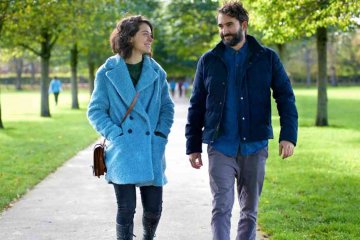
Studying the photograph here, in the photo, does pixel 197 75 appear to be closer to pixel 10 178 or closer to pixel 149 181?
pixel 149 181

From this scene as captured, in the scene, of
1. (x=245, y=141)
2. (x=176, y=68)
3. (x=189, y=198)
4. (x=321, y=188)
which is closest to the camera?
(x=245, y=141)

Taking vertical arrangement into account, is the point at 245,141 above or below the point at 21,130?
above

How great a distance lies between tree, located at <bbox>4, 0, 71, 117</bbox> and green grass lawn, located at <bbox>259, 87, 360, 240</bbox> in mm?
8705

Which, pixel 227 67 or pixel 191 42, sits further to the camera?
pixel 191 42

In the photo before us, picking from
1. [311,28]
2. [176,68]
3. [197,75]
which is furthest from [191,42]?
[197,75]

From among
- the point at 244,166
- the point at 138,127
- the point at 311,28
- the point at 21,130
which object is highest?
the point at 311,28

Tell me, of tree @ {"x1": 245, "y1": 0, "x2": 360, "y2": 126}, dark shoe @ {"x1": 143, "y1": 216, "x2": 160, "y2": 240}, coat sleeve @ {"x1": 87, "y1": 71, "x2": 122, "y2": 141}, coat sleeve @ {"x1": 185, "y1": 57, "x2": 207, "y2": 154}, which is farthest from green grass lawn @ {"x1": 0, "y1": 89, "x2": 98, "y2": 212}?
tree @ {"x1": 245, "y1": 0, "x2": 360, "y2": 126}

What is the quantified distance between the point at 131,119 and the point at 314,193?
13.6ft

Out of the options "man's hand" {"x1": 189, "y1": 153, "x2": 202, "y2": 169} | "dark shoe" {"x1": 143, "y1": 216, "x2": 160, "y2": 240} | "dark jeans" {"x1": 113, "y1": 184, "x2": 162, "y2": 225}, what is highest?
"man's hand" {"x1": 189, "y1": 153, "x2": 202, "y2": 169}

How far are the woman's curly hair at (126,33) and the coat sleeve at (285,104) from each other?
1.06m

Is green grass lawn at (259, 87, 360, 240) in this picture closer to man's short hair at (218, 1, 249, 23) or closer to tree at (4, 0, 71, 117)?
man's short hair at (218, 1, 249, 23)

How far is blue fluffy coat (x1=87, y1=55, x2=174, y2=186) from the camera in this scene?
4.28 meters

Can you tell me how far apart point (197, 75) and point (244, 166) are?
78cm

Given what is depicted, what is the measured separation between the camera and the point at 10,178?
355 inches
